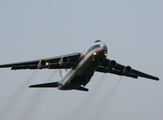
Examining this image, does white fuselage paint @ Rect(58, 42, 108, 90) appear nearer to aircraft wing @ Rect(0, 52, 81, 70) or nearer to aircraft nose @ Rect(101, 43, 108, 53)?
aircraft nose @ Rect(101, 43, 108, 53)

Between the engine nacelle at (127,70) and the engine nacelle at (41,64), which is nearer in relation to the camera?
the engine nacelle at (41,64)

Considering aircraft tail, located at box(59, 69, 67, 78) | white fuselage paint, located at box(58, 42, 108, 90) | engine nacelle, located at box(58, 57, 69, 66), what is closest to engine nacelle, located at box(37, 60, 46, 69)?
engine nacelle, located at box(58, 57, 69, 66)

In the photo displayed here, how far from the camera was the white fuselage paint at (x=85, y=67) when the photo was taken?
4253cm

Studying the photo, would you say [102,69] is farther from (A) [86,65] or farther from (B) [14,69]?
(B) [14,69]

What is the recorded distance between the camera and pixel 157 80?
51.1 meters

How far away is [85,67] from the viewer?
44.0m

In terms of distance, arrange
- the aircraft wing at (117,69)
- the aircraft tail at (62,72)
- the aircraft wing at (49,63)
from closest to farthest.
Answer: the aircraft wing at (49,63) → the aircraft wing at (117,69) → the aircraft tail at (62,72)

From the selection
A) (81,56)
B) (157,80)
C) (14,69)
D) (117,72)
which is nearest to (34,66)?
(14,69)

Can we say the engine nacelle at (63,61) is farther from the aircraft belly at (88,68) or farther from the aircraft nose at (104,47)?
the aircraft nose at (104,47)

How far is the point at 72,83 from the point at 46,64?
3.41 m

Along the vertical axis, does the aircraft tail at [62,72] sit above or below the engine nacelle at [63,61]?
below

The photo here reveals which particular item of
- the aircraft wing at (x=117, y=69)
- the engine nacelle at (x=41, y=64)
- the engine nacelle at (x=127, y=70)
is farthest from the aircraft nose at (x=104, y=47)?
the engine nacelle at (x=41, y=64)

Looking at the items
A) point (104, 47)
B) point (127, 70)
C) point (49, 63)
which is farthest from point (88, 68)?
point (127, 70)

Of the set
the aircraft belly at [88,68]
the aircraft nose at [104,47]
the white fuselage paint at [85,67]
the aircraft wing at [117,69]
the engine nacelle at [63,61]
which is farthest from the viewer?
the aircraft wing at [117,69]
